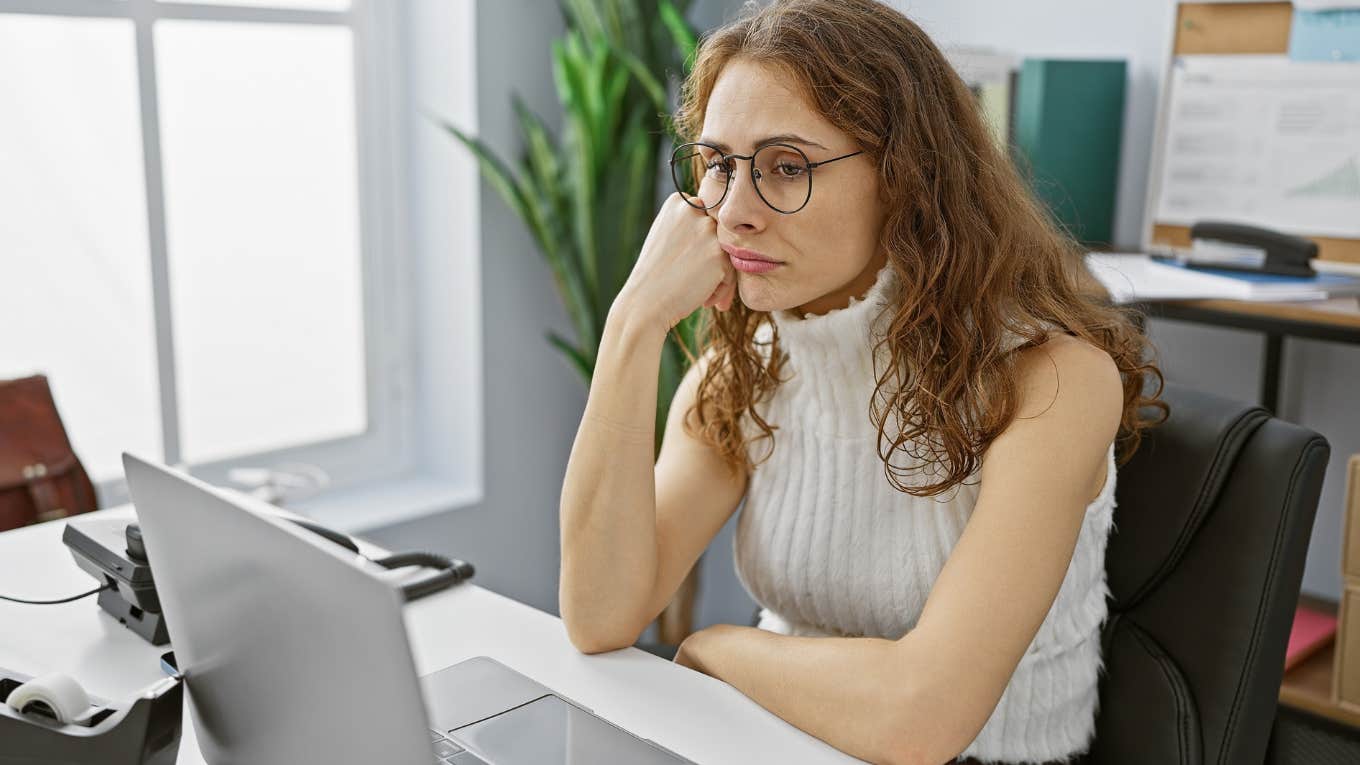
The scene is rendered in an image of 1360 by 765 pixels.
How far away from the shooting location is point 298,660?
0.73 meters

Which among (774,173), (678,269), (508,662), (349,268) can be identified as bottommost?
(508,662)

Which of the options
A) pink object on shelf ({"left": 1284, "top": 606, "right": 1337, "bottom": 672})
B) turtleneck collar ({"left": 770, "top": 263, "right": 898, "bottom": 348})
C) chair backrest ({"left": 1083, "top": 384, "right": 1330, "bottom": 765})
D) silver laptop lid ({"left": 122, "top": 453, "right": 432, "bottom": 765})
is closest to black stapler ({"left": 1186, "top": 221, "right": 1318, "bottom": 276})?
pink object on shelf ({"left": 1284, "top": 606, "right": 1337, "bottom": 672})

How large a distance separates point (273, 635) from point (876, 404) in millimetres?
724

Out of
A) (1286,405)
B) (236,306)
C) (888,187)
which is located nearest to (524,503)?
(236,306)

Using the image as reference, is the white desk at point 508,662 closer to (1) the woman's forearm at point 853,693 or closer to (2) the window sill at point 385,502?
(1) the woman's forearm at point 853,693

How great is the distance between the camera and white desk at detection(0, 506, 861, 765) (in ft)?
3.31

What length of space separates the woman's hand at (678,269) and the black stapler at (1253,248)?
0.93 m

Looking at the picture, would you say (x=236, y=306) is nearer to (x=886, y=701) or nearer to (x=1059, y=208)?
(x=1059, y=208)

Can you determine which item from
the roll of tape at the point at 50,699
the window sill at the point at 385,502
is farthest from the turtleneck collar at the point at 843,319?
the window sill at the point at 385,502

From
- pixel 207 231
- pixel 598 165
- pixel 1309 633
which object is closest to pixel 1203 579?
pixel 1309 633

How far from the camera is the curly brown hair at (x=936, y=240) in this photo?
116cm

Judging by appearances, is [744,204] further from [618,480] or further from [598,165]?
[598,165]

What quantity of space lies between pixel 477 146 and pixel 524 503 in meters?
0.86

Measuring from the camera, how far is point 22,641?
1197 millimetres
